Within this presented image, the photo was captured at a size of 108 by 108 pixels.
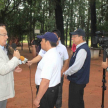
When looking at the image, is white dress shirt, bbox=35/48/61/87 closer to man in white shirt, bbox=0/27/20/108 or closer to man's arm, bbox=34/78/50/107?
man's arm, bbox=34/78/50/107

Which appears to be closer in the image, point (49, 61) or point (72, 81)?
point (49, 61)

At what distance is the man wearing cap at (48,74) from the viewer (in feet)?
8.17

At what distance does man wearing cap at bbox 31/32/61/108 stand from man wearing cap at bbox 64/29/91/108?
869 mm

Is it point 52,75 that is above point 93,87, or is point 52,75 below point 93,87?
above

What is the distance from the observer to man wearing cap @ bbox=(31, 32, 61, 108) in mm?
2490

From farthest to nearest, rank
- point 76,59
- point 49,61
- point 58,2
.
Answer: point 58,2, point 76,59, point 49,61

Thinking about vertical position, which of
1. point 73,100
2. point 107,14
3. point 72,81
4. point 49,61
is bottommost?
point 73,100

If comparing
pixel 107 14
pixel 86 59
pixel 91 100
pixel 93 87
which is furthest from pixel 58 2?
pixel 86 59

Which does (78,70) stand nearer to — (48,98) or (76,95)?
(76,95)

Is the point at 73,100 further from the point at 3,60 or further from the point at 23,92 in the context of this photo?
the point at 23,92

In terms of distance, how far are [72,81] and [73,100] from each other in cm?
41

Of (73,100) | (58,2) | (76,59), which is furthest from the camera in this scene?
(58,2)

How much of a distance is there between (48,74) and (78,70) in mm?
1195

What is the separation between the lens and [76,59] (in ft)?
11.4
